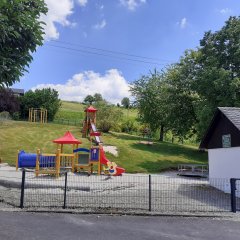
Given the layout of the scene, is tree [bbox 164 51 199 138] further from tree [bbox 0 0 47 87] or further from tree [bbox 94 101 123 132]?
tree [bbox 0 0 47 87]

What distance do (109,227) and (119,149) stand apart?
87.5 ft

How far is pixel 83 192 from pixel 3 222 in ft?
22.1

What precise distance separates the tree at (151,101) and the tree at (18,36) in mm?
41861

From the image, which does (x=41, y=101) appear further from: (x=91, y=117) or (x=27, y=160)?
(x=27, y=160)

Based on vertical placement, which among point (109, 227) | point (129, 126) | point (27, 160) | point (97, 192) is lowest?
point (109, 227)

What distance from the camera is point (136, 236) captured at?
28.5 ft

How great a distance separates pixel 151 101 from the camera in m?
53.7

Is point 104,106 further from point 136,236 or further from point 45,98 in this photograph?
point 136,236

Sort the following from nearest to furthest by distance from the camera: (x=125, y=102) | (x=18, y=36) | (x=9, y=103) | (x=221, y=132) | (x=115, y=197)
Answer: (x=18, y=36)
(x=115, y=197)
(x=221, y=132)
(x=9, y=103)
(x=125, y=102)

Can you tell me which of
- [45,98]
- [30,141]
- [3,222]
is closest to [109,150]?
[30,141]

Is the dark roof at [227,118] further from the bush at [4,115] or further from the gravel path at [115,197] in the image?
the bush at [4,115]

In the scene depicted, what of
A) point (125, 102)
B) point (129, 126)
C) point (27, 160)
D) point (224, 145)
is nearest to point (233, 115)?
point (224, 145)

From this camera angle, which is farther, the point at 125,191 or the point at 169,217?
the point at 125,191

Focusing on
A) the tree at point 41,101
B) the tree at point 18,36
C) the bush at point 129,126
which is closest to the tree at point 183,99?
the bush at point 129,126
